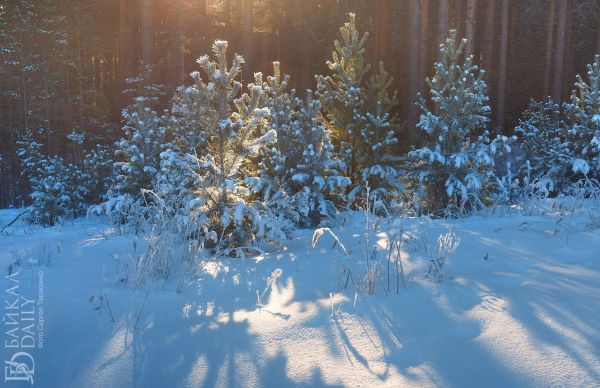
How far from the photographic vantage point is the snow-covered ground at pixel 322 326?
231 cm

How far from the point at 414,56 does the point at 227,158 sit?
12876mm

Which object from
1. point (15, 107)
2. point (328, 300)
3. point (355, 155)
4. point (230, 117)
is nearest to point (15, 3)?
point (15, 107)

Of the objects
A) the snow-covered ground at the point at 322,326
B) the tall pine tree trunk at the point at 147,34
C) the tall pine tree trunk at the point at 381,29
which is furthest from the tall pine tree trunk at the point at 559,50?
the snow-covered ground at the point at 322,326

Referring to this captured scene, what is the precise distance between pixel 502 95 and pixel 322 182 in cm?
1572

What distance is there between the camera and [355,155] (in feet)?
33.3

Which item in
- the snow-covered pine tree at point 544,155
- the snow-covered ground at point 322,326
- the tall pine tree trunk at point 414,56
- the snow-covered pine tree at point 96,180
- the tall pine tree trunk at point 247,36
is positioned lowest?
the snow-covered ground at point 322,326

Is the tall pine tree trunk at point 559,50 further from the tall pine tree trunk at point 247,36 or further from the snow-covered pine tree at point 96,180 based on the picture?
the snow-covered pine tree at point 96,180

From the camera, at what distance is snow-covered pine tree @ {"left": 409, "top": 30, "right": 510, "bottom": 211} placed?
8883mm

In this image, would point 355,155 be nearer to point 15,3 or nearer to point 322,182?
point 322,182

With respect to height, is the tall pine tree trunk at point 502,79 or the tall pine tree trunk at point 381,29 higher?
the tall pine tree trunk at point 381,29

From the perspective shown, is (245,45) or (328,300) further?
(245,45)

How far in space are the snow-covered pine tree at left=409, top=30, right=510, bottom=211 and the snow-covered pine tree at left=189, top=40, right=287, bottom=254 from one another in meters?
4.16

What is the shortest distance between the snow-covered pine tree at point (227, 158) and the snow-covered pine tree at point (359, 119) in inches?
167

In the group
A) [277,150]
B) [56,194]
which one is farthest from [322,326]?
[56,194]
